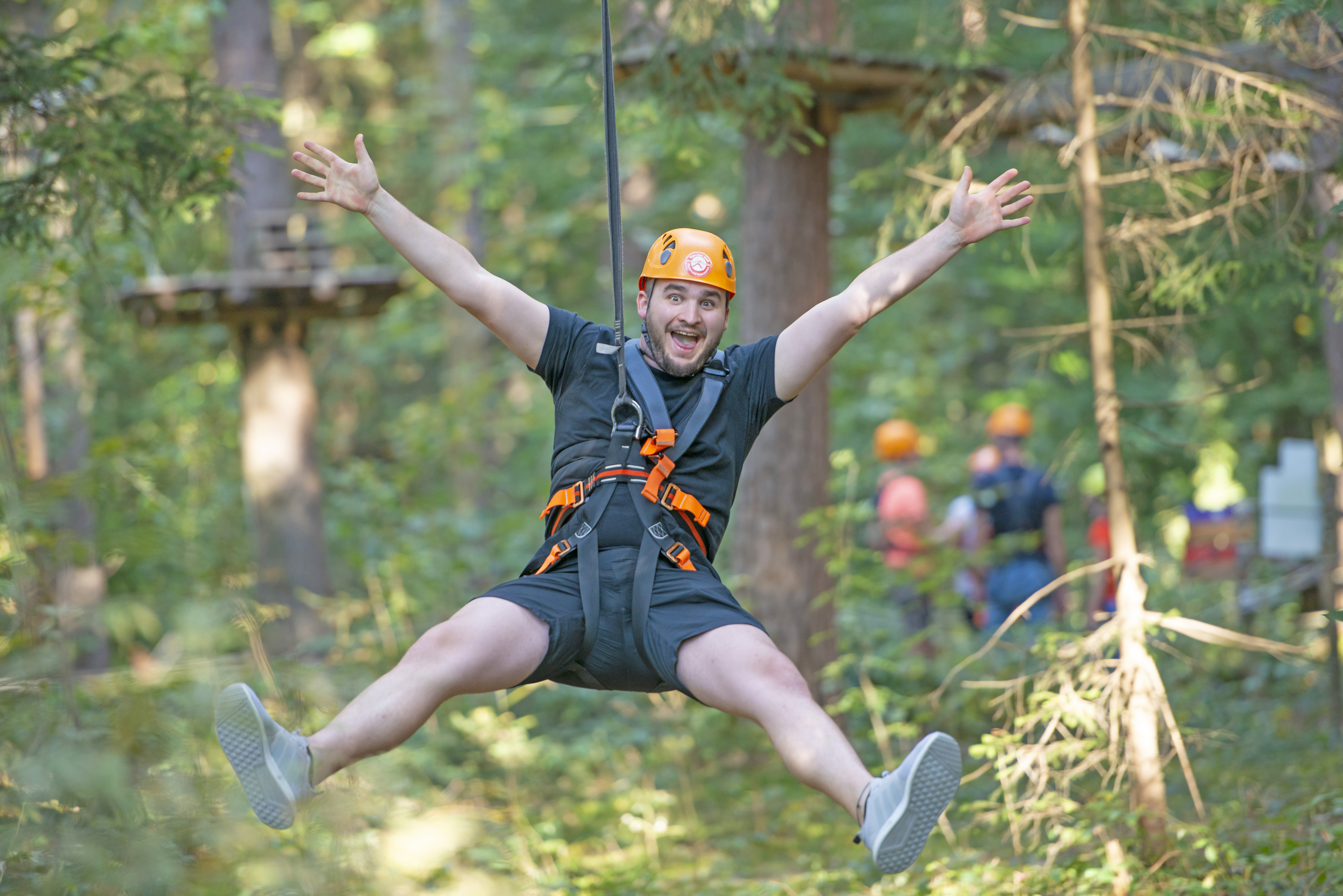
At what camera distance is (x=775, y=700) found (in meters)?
3.35

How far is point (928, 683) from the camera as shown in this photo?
328 inches

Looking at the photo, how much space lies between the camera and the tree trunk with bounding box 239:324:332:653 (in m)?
10.0

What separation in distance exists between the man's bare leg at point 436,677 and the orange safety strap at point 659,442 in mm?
623

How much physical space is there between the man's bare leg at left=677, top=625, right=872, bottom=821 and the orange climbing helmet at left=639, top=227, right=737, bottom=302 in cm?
117

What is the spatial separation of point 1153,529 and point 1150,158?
6.50 meters

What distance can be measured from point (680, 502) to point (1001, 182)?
1.45 m

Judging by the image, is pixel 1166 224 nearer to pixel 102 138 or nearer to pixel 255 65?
pixel 102 138

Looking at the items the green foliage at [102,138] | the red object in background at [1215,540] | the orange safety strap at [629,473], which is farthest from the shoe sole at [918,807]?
the red object in background at [1215,540]

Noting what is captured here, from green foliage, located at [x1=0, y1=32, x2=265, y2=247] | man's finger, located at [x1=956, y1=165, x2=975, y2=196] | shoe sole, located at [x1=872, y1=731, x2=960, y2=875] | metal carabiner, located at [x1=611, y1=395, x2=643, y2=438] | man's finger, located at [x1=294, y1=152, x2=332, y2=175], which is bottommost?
shoe sole, located at [x1=872, y1=731, x2=960, y2=875]

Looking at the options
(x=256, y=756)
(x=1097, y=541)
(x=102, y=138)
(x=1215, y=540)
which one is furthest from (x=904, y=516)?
(x=256, y=756)

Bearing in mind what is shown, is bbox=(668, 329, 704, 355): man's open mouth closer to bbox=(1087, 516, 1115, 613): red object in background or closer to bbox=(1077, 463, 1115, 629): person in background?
bbox=(1077, 463, 1115, 629): person in background

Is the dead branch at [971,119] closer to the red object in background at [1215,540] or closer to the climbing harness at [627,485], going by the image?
the climbing harness at [627,485]

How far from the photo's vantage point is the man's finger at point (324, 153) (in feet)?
Result: 12.6

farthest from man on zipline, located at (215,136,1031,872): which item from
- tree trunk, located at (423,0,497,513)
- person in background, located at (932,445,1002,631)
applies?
tree trunk, located at (423,0,497,513)
